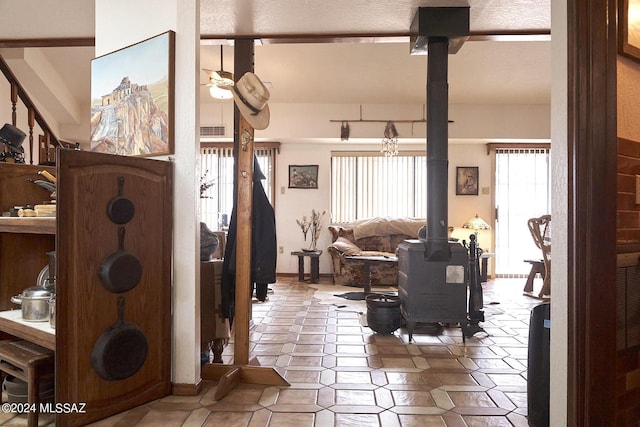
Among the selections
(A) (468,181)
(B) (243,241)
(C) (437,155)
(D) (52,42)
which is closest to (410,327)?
(C) (437,155)

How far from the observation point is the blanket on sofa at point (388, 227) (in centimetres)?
703

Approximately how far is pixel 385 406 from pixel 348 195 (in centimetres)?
548

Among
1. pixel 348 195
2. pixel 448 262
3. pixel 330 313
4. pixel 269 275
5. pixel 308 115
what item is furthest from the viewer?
pixel 348 195

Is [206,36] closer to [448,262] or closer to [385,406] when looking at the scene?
[448,262]

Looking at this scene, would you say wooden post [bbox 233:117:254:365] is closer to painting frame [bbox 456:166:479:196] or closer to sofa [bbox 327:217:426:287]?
sofa [bbox 327:217:426:287]

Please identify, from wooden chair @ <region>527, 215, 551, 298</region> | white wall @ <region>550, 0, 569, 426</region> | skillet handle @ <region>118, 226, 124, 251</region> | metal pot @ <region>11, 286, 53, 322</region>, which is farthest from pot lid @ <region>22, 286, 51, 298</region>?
wooden chair @ <region>527, 215, 551, 298</region>

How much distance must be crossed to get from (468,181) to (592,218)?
6232 mm

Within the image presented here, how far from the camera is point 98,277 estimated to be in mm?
2107

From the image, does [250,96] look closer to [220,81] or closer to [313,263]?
[220,81]

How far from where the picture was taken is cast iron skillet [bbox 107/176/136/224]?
84.9 inches

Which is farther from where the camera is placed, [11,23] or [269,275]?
[11,23]

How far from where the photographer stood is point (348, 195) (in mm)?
7684

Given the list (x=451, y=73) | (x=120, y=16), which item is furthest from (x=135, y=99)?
(x=451, y=73)

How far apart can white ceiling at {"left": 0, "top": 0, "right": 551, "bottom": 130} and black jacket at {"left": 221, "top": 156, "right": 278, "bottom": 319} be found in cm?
134
